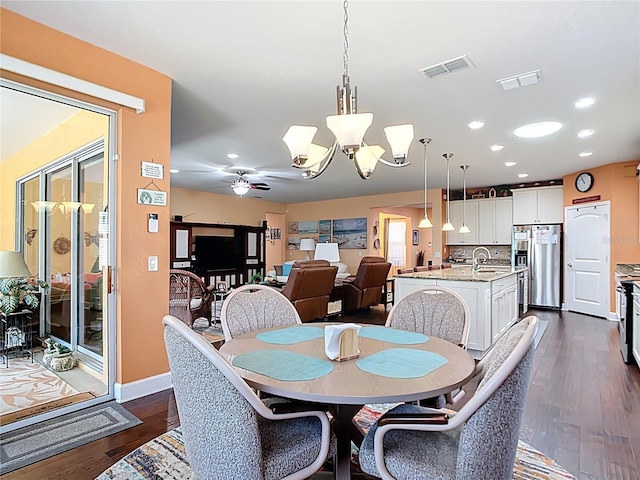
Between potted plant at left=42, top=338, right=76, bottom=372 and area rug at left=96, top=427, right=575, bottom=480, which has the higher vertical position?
potted plant at left=42, top=338, right=76, bottom=372

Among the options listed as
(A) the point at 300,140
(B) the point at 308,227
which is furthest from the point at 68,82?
(B) the point at 308,227

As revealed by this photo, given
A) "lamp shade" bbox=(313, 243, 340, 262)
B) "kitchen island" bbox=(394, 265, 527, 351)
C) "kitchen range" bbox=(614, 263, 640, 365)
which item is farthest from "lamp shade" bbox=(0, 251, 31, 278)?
"lamp shade" bbox=(313, 243, 340, 262)

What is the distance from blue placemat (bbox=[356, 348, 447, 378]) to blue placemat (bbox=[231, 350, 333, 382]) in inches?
7.1

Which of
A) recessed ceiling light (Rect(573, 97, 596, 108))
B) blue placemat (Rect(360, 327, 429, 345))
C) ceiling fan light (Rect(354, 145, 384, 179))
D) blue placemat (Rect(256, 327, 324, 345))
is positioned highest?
recessed ceiling light (Rect(573, 97, 596, 108))

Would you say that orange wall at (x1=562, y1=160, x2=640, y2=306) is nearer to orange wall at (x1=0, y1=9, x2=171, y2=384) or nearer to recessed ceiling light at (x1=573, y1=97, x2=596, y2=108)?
recessed ceiling light at (x1=573, y1=97, x2=596, y2=108)

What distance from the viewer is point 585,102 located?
11.2 ft

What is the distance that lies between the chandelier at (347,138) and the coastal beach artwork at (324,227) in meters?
7.20

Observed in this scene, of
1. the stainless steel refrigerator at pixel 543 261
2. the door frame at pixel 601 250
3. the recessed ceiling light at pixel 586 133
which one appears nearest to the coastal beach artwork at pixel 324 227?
the stainless steel refrigerator at pixel 543 261

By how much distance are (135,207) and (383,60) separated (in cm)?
218

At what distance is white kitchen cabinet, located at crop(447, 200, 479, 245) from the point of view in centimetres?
822

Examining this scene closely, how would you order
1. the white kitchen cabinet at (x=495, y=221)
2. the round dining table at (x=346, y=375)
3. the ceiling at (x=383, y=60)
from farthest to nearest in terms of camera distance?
the white kitchen cabinet at (x=495, y=221) → the ceiling at (x=383, y=60) → the round dining table at (x=346, y=375)

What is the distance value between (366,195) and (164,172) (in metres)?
6.85

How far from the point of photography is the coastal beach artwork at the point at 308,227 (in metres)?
10.4

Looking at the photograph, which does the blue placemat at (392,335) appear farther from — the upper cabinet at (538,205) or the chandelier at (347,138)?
the upper cabinet at (538,205)
